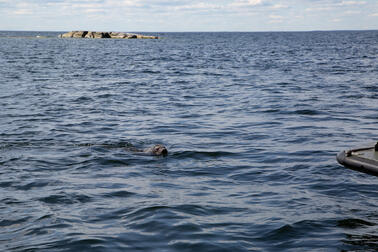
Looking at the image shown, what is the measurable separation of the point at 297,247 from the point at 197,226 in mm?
1507

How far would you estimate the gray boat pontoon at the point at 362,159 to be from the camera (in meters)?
6.79

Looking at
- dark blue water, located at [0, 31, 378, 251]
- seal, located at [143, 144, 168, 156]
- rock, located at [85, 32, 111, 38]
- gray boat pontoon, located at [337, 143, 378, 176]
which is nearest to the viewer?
gray boat pontoon, located at [337, 143, 378, 176]

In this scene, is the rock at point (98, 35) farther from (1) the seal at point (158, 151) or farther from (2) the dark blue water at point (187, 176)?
(1) the seal at point (158, 151)

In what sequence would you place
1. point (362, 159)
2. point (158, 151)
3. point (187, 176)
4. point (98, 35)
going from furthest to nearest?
point (98, 35), point (158, 151), point (187, 176), point (362, 159)

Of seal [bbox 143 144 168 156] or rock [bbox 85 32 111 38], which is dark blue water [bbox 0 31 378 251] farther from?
rock [bbox 85 32 111 38]

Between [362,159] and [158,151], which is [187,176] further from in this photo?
[362,159]

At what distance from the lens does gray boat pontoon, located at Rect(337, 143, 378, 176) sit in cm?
679

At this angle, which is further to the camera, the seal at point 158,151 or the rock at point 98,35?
the rock at point 98,35

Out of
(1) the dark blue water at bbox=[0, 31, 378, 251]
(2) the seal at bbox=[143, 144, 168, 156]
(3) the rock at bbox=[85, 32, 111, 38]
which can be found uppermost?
(3) the rock at bbox=[85, 32, 111, 38]

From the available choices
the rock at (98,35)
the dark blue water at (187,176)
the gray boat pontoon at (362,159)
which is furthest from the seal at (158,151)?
the rock at (98,35)

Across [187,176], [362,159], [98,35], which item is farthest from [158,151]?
[98,35]

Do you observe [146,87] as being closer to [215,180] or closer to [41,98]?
[41,98]

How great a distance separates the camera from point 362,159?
7074mm

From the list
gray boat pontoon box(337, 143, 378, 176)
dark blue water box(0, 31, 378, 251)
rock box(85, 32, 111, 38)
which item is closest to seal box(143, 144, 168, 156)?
dark blue water box(0, 31, 378, 251)
